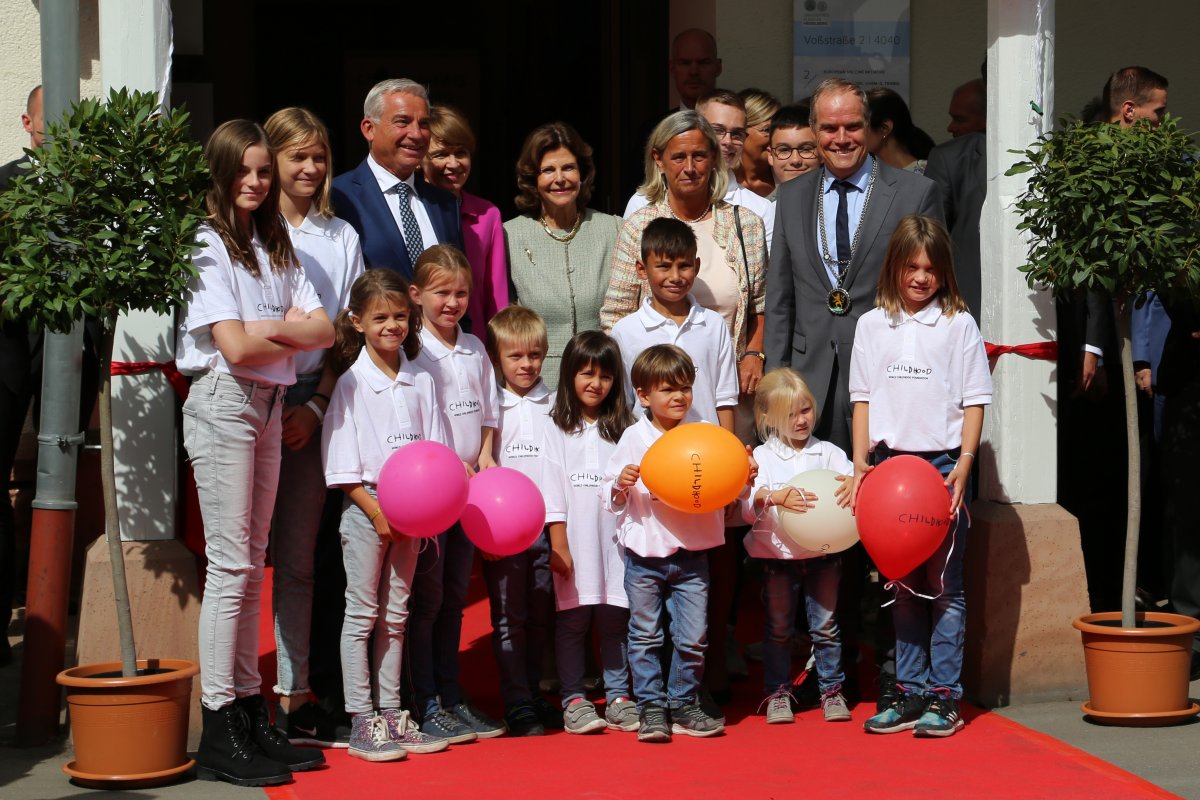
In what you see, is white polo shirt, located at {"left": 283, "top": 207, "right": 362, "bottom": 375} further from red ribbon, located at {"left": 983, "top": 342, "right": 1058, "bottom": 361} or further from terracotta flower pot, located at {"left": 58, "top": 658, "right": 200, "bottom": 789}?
red ribbon, located at {"left": 983, "top": 342, "right": 1058, "bottom": 361}

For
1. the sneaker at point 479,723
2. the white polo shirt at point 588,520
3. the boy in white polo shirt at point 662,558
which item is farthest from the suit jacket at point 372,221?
the sneaker at point 479,723

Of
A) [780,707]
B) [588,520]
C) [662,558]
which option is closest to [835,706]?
[780,707]

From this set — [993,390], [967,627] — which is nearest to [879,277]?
[993,390]

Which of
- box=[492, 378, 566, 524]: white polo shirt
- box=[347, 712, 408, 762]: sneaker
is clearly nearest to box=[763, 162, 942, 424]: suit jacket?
box=[492, 378, 566, 524]: white polo shirt

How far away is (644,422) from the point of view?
18.2 ft

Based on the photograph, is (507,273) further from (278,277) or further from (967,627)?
(967,627)

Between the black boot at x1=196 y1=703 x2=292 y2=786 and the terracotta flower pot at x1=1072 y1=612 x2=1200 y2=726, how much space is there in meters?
2.78

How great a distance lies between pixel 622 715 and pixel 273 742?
1198mm

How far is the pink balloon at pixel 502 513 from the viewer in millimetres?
5254

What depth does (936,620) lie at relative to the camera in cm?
563

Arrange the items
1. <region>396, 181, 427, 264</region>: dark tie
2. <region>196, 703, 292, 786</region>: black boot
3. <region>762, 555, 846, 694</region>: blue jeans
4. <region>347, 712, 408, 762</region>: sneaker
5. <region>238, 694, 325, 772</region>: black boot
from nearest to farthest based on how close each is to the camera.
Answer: <region>196, 703, 292, 786</region>: black boot, <region>238, 694, 325, 772</region>: black boot, <region>347, 712, 408, 762</region>: sneaker, <region>762, 555, 846, 694</region>: blue jeans, <region>396, 181, 427, 264</region>: dark tie

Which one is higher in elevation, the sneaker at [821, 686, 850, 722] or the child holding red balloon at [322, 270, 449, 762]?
the child holding red balloon at [322, 270, 449, 762]

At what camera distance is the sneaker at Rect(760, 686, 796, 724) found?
18.5 ft

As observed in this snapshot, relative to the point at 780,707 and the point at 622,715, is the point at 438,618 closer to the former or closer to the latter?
the point at 622,715
